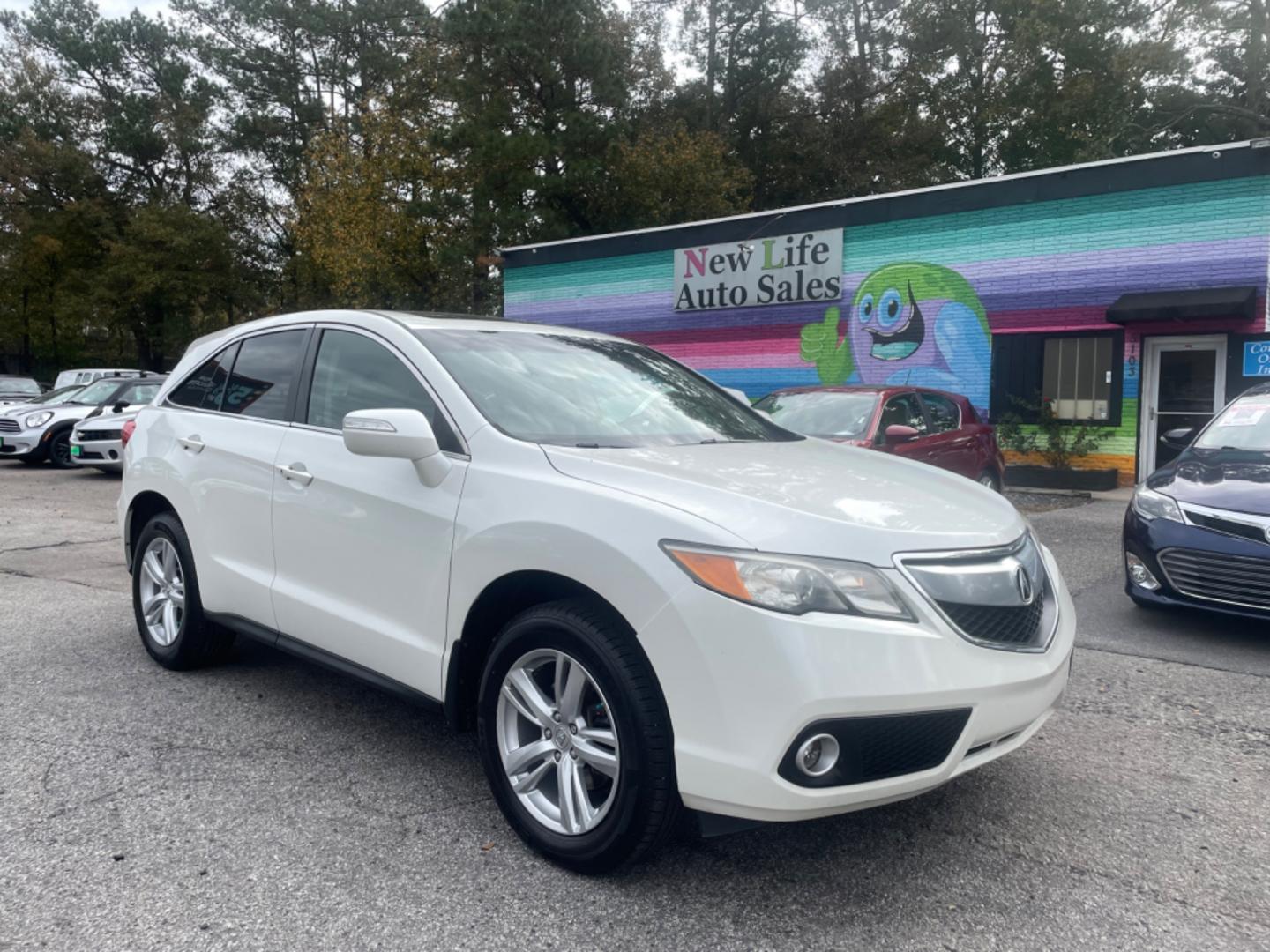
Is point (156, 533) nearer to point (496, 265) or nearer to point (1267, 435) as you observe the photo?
point (1267, 435)

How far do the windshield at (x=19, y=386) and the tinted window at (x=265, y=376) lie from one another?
2307cm

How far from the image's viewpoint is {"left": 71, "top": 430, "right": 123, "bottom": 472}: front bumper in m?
15.0

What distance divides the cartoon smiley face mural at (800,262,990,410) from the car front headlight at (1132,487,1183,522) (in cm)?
1082

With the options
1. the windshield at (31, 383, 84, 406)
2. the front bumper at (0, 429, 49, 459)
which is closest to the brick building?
the windshield at (31, 383, 84, 406)

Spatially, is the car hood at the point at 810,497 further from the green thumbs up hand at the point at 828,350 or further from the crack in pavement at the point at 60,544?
the green thumbs up hand at the point at 828,350

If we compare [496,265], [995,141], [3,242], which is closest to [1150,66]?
[995,141]

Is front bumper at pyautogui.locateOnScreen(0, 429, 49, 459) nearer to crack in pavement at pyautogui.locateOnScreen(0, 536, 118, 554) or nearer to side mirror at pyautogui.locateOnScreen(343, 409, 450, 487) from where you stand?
crack in pavement at pyautogui.locateOnScreen(0, 536, 118, 554)

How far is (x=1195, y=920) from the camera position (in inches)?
105

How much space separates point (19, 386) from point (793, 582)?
89.3 feet

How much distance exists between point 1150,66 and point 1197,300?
1577 cm

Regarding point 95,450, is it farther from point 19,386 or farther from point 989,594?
point 989,594

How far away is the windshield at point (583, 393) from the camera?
3477 mm

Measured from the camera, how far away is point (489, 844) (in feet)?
10.1

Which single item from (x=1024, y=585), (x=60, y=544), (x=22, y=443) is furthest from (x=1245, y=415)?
(x=22, y=443)
